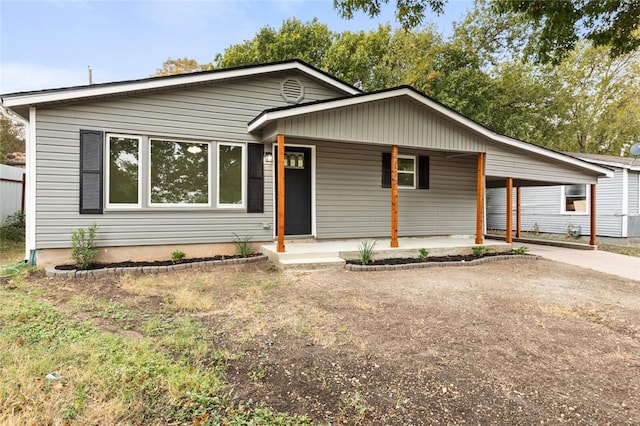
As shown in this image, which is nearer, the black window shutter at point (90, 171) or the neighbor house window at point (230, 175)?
the black window shutter at point (90, 171)

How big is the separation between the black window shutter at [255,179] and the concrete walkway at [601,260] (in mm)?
6922

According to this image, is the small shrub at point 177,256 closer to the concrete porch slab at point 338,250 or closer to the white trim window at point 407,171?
the concrete porch slab at point 338,250

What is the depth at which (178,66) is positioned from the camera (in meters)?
22.0

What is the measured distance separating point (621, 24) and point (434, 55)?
1157 centimetres

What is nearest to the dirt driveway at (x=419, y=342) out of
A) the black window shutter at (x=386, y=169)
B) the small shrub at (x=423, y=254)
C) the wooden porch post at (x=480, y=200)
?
the small shrub at (x=423, y=254)

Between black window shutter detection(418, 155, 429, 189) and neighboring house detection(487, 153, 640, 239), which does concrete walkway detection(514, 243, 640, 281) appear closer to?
black window shutter detection(418, 155, 429, 189)

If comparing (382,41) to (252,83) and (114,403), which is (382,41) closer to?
→ (252,83)

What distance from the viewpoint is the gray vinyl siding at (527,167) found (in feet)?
28.1

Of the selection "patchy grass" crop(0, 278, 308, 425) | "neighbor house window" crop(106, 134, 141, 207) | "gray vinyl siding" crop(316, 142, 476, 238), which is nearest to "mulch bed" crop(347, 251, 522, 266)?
"gray vinyl siding" crop(316, 142, 476, 238)

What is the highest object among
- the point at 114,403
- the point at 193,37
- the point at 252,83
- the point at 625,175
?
the point at 193,37

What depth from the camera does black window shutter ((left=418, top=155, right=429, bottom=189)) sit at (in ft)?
29.8

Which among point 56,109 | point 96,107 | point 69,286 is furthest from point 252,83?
point 69,286

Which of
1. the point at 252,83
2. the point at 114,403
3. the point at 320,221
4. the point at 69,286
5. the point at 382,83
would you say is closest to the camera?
the point at 114,403

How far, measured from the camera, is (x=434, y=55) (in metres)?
16.5
